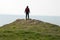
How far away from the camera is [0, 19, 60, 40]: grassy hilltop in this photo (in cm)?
2727

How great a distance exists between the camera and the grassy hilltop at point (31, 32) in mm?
27266

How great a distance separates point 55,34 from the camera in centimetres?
2889

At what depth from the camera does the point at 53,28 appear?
106 feet

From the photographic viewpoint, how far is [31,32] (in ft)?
96.1

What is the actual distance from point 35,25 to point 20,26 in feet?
5.86

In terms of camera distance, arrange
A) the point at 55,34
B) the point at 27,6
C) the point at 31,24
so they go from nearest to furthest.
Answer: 1. the point at 55,34
2. the point at 31,24
3. the point at 27,6

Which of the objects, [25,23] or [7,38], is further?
[25,23]

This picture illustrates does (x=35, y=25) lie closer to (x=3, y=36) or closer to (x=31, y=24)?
(x=31, y=24)

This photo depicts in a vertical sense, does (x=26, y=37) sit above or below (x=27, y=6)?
below

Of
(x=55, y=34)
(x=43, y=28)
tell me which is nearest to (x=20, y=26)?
(x=43, y=28)

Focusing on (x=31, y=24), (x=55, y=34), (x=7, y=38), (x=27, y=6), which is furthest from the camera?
(x=27, y=6)

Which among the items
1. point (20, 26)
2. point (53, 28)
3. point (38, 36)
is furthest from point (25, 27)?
point (38, 36)

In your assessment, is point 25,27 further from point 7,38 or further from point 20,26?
point 7,38

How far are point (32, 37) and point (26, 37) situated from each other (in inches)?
22.6
